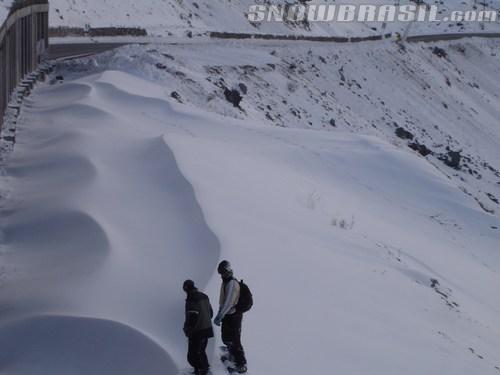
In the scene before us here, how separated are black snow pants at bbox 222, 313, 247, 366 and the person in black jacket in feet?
0.77

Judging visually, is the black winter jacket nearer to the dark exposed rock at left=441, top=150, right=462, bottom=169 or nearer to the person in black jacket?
the person in black jacket

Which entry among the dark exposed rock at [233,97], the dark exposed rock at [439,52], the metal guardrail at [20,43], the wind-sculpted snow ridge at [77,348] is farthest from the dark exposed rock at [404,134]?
the wind-sculpted snow ridge at [77,348]

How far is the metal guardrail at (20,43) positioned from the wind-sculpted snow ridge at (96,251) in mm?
1575

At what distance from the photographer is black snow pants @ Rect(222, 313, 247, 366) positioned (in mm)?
6324

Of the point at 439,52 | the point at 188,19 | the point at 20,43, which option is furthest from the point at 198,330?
the point at 439,52

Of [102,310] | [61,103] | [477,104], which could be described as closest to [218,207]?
[102,310]

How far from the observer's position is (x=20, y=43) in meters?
18.7

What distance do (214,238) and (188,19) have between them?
115ft

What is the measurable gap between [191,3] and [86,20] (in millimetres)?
14005

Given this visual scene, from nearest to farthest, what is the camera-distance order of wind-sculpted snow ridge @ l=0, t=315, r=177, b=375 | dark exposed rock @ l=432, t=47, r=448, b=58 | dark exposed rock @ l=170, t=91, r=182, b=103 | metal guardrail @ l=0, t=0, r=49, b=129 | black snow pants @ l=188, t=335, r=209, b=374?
black snow pants @ l=188, t=335, r=209, b=374 < wind-sculpted snow ridge @ l=0, t=315, r=177, b=375 < metal guardrail @ l=0, t=0, r=49, b=129 < dark exposed rock @ l=170, t=91, r=182, b=103 < dark exposed rock @ l=432, t=47, r=448, b=58

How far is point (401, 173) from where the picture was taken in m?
19.1

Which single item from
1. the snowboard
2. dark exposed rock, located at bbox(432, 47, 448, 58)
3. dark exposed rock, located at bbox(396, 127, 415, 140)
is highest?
the snowboard

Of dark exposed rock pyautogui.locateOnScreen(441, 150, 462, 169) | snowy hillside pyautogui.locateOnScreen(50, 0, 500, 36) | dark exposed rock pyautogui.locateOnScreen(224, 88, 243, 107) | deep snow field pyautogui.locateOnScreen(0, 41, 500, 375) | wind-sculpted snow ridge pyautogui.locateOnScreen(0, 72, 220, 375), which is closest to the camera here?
wind-sculpted snow ridge pyautogui.locateOnScreen(0, 72, 220, 375)

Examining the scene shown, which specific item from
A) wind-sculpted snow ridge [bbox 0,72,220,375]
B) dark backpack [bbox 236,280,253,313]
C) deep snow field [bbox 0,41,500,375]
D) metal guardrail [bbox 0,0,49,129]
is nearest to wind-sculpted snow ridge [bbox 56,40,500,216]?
deep snow field [bbox 0,41,500,375]
